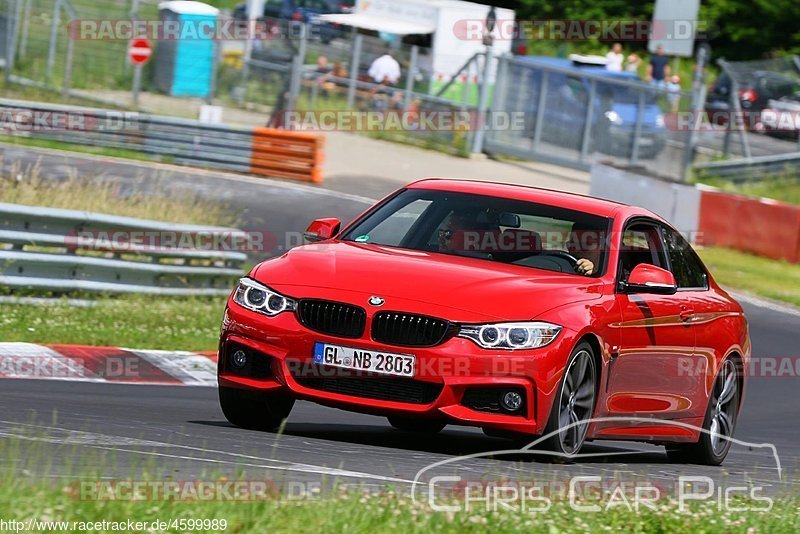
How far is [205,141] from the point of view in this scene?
86.0 ft

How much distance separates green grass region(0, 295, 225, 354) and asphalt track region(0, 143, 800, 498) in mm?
1514

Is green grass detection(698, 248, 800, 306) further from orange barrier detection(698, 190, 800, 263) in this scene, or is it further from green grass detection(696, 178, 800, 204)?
green grass detection(696, 178, 800, 204)

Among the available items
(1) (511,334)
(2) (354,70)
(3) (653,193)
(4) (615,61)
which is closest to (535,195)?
(1) (511,334)

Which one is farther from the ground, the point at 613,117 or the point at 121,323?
the point at 613,117

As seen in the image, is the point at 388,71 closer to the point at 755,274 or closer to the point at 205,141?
the point at 205,141

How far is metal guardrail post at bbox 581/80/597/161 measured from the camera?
2927 cm

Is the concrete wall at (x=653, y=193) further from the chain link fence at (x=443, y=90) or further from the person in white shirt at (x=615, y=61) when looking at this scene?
the person in white shirt at (x=615, y=61)

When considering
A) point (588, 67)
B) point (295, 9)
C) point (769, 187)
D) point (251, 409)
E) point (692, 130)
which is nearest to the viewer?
Result: point (251, 409)

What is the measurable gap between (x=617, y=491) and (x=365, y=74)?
2578 centimetres

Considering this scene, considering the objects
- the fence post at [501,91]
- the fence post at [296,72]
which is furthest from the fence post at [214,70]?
the fence post at [501,91]

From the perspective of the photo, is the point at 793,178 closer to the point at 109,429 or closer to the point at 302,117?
the point at 302,117

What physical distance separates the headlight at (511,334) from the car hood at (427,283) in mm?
46

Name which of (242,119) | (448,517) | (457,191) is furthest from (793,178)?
(448,517)

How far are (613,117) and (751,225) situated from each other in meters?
6.67
